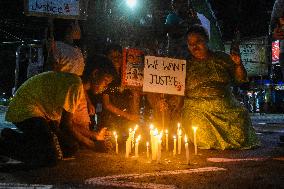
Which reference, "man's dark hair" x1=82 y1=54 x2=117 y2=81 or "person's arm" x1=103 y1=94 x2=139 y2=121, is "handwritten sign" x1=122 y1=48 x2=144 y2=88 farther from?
"man's dark hair" x1=82 y1=54 x2=117 y2=81

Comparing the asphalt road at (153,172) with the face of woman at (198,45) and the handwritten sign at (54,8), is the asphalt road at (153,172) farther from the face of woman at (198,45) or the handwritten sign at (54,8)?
the handwritten sign at (54,8)

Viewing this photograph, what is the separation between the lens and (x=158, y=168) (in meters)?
4.38

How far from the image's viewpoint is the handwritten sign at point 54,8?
6398mm

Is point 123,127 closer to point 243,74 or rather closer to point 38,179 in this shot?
point 243,74

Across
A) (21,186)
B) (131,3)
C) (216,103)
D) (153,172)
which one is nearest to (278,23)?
(216,103)

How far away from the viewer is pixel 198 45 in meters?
6.58

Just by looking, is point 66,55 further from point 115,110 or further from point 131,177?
point 131,177

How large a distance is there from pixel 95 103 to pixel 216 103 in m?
2.22

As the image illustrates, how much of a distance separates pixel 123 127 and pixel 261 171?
13.7 feet

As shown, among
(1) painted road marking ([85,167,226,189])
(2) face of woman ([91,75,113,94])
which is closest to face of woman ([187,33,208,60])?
(2) face of woman ([91,75,113,94])

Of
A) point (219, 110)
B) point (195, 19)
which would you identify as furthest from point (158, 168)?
point (195, 19)

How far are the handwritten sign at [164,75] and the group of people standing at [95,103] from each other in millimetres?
172

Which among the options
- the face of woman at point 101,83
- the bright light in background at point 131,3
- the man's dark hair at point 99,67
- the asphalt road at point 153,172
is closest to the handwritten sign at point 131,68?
the man's dark hair at point 99,67

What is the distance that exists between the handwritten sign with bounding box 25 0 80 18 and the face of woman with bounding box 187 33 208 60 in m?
2.08
